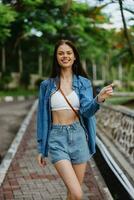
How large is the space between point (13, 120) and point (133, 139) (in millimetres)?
9875

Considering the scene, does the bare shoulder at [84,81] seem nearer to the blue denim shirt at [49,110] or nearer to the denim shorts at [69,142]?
the blue denim shirt at [49,110]

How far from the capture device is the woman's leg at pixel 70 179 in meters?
4.53

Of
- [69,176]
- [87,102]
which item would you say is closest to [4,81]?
[87,102]

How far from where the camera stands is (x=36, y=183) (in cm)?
768

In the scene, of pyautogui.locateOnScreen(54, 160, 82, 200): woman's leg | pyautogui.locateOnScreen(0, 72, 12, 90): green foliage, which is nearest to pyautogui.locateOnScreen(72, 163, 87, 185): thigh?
pyautogui.locateOnScreen(54, 160, 82, 200): woman's leg

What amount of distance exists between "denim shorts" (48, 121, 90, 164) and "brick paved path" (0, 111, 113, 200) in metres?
1.96

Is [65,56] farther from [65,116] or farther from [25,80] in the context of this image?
[25,80]

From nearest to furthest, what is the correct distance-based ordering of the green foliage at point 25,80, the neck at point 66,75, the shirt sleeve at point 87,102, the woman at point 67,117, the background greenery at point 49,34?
1. the shirt sleeve at point 87,102
2. the woman at point 67,117
3. the neck at point 66,75
4. the background greenery at point 49,34
5. the green foliage at point 25,80

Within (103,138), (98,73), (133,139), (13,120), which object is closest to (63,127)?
(133,139)

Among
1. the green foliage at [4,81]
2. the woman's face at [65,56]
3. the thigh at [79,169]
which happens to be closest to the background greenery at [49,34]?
the green foliage at [4,81]

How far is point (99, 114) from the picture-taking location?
17172 mm

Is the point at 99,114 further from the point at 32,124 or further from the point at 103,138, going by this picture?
the point at 103,138

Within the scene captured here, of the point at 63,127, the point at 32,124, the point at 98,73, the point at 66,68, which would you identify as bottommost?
the point at 98,73

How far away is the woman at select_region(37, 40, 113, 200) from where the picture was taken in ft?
15.5
